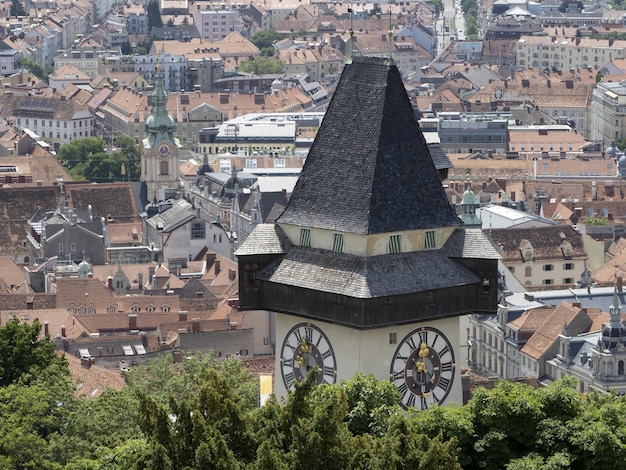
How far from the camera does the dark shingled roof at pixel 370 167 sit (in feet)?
137

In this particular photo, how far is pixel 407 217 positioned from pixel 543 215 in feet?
Result: 360

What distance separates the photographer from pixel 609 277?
12519 cm

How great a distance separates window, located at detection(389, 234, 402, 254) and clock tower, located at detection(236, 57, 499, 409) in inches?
1.4

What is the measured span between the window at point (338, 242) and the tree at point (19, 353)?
23358mm

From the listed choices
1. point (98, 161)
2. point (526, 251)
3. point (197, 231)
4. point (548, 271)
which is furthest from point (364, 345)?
point (98, 161)

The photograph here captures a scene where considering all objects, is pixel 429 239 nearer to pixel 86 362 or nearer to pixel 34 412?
pixel 34 412

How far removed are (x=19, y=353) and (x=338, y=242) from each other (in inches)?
976

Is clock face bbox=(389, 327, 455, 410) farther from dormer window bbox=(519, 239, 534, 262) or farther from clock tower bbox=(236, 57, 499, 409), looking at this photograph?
dormer window bbox=(519, 239, 534, 262)

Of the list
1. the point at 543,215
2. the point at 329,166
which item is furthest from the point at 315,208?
the point at 543,215

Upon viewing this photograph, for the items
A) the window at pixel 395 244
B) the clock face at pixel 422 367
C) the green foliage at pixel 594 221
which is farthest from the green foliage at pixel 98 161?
the window at pixel 395 244

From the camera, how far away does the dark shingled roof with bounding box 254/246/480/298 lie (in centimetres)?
4134

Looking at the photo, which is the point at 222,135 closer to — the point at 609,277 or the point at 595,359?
the point at 609,277

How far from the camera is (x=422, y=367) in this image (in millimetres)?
42406

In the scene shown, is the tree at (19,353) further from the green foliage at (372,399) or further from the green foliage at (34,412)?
the green foliage at (372,399)
